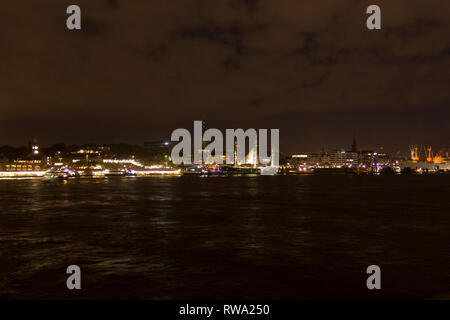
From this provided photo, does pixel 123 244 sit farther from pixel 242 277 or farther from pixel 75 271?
pixel 242 277

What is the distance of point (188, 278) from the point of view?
931cm

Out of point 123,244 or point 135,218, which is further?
point 135,218

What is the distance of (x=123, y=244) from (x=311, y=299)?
23.5 feet

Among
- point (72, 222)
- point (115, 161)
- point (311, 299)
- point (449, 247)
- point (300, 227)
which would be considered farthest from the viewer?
point (115, 161)
